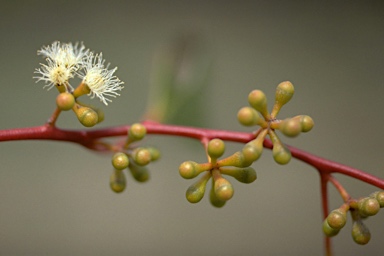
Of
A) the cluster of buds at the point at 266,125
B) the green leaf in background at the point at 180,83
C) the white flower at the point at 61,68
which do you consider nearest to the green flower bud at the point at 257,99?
the cluster of buds at the point at 266,125

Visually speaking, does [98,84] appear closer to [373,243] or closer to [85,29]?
[85,29]

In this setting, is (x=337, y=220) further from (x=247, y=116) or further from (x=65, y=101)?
(x=65, y=101)

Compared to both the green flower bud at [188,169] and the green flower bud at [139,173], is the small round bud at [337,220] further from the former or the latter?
the green flower bud at [139,173]

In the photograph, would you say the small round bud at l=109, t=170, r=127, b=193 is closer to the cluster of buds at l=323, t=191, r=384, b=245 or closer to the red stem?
the red stem

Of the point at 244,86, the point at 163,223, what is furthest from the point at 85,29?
the point at 163,223

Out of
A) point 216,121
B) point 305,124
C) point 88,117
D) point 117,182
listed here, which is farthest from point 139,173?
point 216,121

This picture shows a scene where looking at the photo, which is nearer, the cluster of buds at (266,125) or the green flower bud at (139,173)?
the cluster of buds at (266,125)

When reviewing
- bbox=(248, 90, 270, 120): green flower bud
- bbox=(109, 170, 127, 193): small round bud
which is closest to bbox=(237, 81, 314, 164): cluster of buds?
bbox=(248, 90, 270, 120): green flower bud
